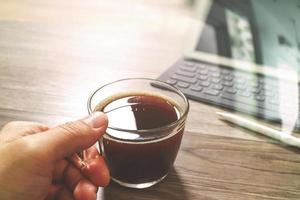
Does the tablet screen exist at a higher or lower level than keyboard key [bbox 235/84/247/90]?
higher

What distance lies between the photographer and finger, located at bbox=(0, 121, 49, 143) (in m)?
0.61

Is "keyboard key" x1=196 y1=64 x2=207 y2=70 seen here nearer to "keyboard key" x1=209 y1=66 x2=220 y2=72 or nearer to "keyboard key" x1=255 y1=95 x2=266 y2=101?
"keyboard key" x1=209 y1=66 x2=220 y2=72

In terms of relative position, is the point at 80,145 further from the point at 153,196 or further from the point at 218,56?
the point at 218,56

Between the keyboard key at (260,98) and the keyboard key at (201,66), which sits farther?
the keyboard key at (201,66)

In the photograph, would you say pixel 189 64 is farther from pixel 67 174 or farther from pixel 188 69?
pixel 67 174

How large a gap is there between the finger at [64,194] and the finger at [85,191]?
4 centimetres

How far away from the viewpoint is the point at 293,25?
3.01 ft

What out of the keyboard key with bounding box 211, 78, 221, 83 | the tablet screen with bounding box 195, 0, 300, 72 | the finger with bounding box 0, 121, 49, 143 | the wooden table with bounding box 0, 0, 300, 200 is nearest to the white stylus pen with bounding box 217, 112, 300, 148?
the wooden table with bounding box 0, 0, 300, 200

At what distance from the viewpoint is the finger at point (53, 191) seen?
1.99 ft

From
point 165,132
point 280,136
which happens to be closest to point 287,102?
point 280,136

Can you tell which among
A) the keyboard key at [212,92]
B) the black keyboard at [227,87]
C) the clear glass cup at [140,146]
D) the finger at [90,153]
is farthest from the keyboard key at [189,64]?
the finger at [90,153]

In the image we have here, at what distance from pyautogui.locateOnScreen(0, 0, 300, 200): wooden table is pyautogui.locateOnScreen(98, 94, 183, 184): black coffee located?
0.04 m

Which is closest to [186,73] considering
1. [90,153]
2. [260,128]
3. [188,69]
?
[188,69]

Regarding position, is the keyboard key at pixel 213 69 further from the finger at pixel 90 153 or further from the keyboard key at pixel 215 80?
the finger at pixel 90 153
